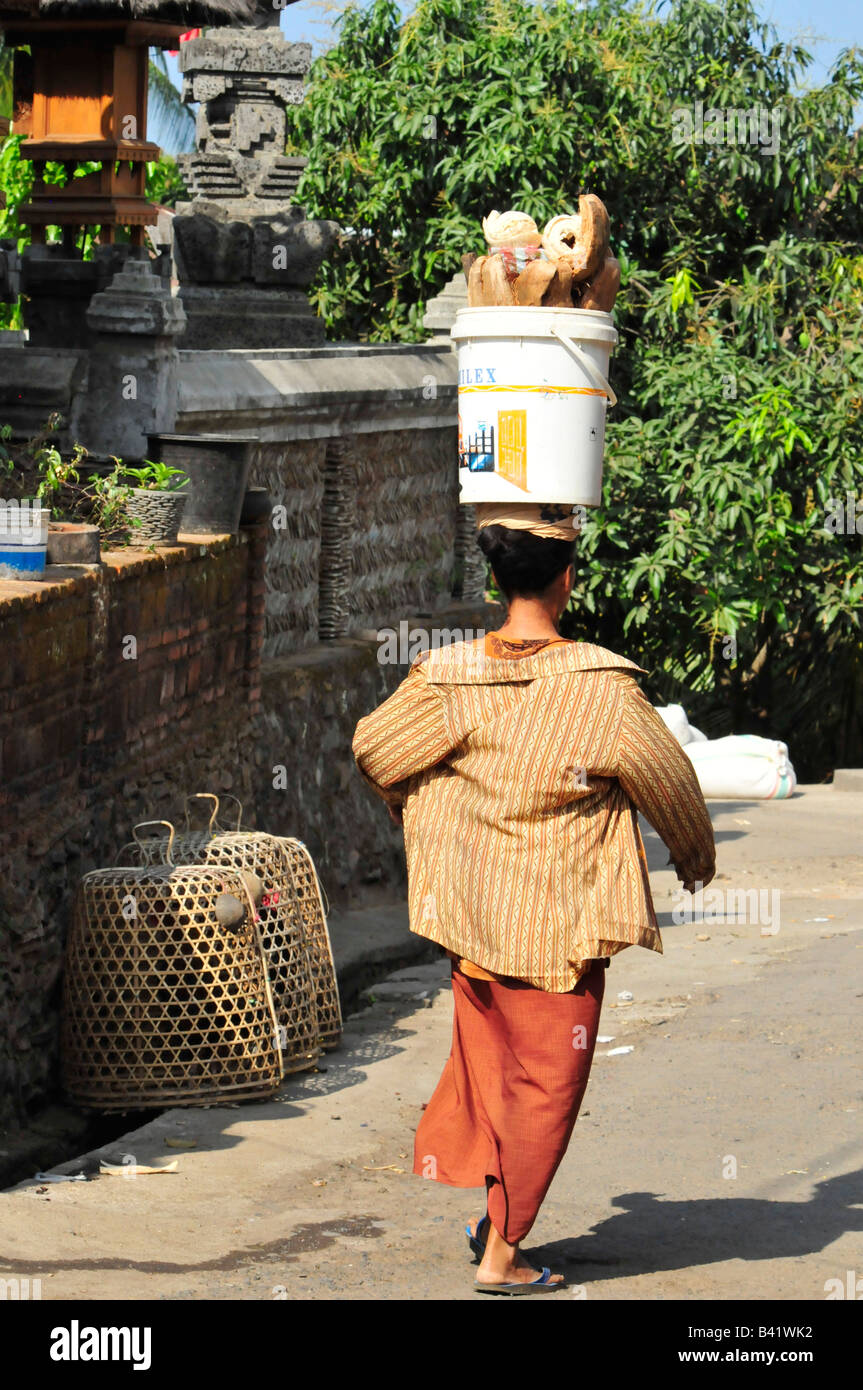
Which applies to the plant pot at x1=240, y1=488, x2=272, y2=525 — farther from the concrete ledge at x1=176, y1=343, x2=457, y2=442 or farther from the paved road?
the paved road

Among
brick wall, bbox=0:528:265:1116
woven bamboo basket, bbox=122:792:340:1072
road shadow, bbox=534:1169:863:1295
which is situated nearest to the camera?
road shadow, bbox=534:1169:863:1295

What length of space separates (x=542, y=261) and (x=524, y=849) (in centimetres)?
168

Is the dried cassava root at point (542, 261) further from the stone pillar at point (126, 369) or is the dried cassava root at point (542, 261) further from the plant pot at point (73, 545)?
the stone pillar at point (126, 369)

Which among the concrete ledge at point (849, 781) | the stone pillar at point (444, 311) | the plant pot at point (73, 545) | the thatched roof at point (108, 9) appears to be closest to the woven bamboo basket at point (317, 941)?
the plant pot at point (73, 545)

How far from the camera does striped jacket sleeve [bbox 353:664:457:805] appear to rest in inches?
166

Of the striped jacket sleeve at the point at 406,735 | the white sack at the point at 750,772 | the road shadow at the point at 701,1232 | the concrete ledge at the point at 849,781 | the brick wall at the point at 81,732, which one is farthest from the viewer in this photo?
the concrete ledge at the point at 849,781

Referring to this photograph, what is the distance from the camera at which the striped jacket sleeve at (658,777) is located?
4098mm

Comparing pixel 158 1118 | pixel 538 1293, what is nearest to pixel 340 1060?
pixel 158 1118

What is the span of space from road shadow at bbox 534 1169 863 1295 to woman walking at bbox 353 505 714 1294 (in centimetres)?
32

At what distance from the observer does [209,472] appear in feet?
25.0

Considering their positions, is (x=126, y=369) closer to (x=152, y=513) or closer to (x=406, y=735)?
(x=152, y=513)

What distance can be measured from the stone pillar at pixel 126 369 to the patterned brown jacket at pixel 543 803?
146 inches

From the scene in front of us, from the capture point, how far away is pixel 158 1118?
598 cm

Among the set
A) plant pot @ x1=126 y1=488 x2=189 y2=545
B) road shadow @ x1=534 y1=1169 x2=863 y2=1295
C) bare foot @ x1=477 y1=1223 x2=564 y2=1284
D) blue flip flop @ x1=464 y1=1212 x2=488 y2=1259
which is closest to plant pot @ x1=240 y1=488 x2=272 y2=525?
plant pot @ x1=126 y1=488 x2=189 y2=545
